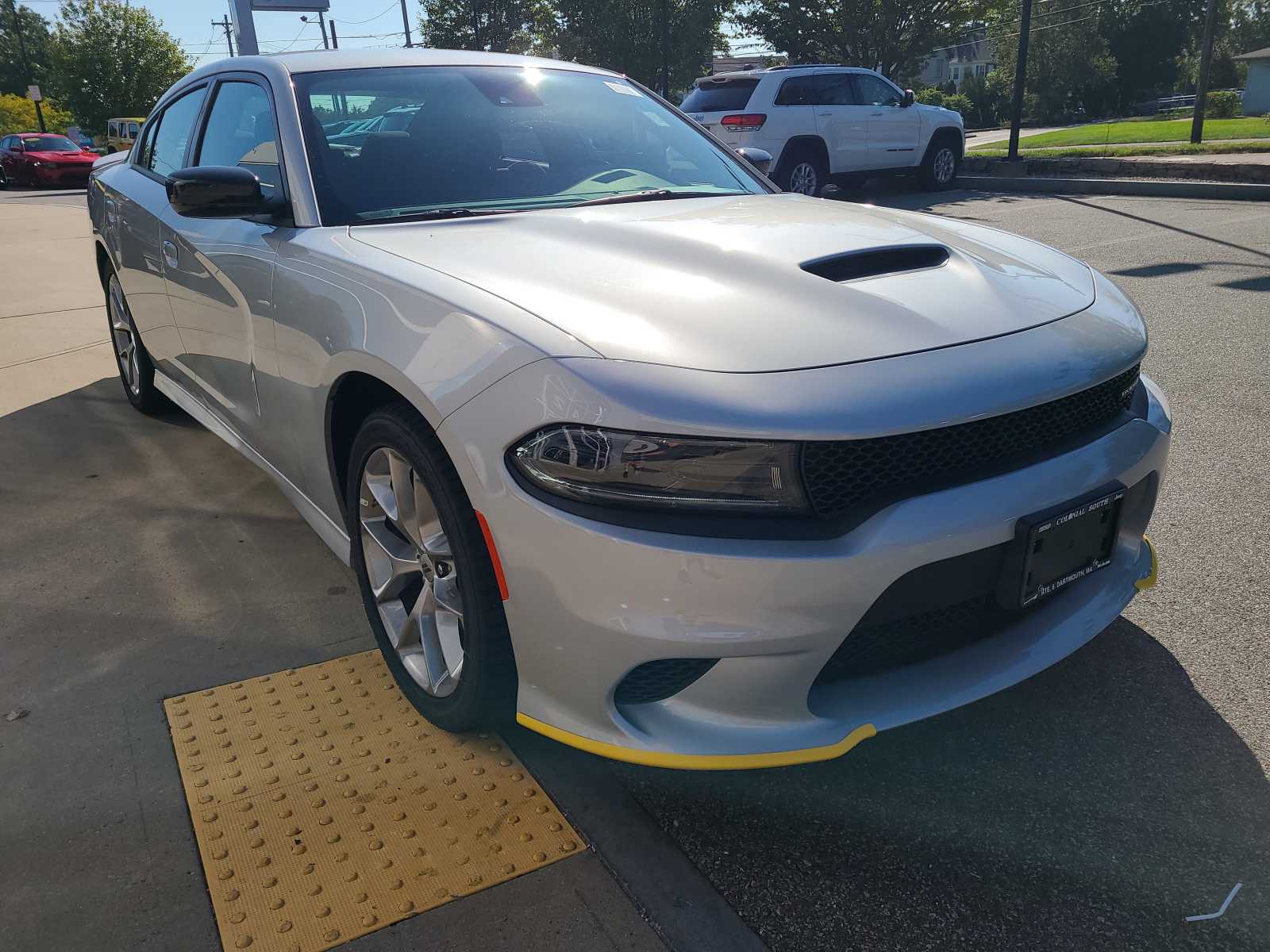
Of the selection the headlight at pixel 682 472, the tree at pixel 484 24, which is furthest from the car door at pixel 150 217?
the tree at pixel 484 24

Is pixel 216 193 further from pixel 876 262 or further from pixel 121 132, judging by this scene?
pixel 121 132

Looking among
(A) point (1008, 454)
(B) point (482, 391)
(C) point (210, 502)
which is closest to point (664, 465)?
(B) point (482, 391)

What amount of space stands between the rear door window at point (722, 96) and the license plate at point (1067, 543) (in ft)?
37.8

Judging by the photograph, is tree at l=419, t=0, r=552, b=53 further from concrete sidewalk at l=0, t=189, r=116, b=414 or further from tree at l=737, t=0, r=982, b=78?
concrete sidewalk at l=0, t=189, r=116, b=414

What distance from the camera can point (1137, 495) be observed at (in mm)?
2285

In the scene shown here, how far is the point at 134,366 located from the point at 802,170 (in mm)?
9951

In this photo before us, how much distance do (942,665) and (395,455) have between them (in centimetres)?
127

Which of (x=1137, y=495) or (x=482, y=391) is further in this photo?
Answer: (x=1137, y=495)

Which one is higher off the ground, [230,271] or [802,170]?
[230,271]

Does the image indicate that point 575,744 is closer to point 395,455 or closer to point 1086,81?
point 395,455

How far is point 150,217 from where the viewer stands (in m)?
3.93

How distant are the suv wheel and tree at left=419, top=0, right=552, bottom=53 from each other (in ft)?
123

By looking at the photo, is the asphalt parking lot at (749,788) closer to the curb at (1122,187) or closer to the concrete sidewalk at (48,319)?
the concrete sidewalk at (48,319)

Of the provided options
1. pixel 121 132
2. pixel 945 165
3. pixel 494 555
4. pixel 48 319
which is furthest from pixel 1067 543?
pixel 121 132
